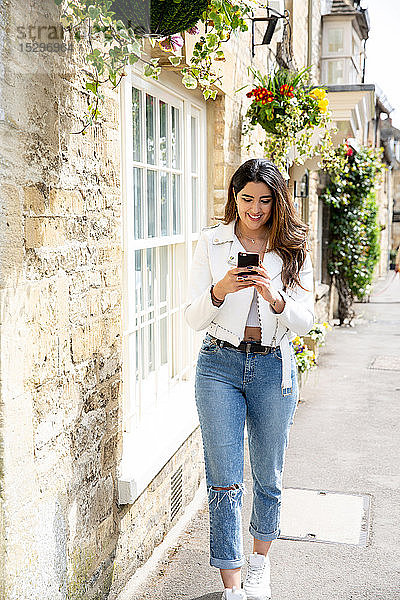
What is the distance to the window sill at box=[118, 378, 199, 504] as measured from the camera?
3.23 metres

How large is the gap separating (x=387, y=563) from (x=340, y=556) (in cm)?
24

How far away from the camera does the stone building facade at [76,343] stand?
2268 millimetres

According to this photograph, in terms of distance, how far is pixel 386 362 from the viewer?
909cm

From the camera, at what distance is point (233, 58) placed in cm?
502

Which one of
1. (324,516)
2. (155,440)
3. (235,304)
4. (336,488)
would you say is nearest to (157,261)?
(155,440)

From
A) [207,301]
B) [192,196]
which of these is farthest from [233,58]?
[207,301]

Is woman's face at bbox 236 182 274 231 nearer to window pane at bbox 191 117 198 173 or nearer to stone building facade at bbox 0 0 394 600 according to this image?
stone building facade at bbox 0 0 394 600

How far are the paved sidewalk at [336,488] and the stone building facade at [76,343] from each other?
0.24 meters

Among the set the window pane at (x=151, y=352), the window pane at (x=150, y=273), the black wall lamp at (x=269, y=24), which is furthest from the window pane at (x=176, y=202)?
the black wall lamp at (x=269, y=24)

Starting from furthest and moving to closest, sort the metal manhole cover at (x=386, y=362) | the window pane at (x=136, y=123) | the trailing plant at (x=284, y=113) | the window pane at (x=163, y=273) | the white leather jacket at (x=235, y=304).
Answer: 1. the metal manhole cover at (x=386, y=362)
2. the trailing plant at (x=284, y=113)
3. the window pane at (x=163, y=273)
4. the window pane at (x=136, y=123)
5. the white leather jacket at (x=235, y=304)

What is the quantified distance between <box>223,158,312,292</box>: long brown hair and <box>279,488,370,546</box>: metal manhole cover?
1.68 metres

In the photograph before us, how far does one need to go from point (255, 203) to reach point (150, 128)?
117 centimetres

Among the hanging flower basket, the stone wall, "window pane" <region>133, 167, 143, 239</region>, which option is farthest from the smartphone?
"window pane" <region>133, 167, 143, 239</region>

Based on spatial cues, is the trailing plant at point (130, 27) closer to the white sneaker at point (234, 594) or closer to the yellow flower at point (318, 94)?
the white sneaker at point (234, 594)
